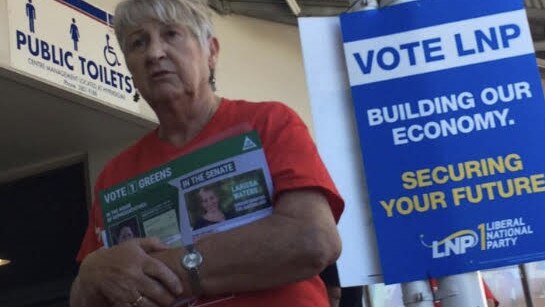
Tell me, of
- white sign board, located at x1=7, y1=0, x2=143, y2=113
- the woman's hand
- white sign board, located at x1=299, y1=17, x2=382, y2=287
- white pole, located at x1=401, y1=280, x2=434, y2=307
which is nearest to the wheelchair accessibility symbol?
white sign board, located at x1=7, y1=0, x2=143, y2=113

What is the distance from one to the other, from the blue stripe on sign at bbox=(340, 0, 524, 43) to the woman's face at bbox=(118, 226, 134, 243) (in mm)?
1360

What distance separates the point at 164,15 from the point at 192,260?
0.57 metres

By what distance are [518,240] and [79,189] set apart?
8.79 ft

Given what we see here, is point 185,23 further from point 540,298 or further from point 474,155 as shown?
point 540,298

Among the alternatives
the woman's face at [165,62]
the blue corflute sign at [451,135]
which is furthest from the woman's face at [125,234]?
the blue corflute sign at [451,135]

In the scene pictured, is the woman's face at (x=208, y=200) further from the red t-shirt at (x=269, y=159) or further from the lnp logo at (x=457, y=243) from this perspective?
the lnp logo at (x=457, y=243)

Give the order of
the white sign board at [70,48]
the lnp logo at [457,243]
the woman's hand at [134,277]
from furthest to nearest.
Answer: the white sign board at [70,48], the lnp logo at [457,243], the woman's hand at [134,277]

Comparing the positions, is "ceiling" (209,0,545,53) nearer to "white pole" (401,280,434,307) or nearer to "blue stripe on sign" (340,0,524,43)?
"blue stripe on sign" (340,0,524,43)

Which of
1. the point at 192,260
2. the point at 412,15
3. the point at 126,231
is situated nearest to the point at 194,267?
the point at 192,260

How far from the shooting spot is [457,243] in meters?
2.49

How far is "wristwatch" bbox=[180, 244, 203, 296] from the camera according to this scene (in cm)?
143

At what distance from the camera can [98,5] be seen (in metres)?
3.94

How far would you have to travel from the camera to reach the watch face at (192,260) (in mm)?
1432

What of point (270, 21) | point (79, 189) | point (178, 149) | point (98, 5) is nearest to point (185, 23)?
point (178, 149)
